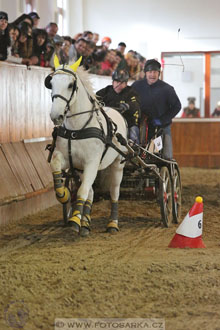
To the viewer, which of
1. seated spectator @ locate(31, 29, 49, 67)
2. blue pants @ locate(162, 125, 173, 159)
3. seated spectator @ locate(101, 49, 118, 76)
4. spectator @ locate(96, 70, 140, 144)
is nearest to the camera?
spectator @ locate(96, 70, 140, 144)

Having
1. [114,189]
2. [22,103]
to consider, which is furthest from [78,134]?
[22,103]

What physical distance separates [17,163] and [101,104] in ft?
6.87

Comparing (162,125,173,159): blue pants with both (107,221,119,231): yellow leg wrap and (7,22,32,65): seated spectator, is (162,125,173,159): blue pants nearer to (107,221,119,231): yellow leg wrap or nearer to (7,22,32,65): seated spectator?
(107,221,119,231): yellow leg wrap

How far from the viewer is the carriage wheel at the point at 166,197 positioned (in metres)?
9.00

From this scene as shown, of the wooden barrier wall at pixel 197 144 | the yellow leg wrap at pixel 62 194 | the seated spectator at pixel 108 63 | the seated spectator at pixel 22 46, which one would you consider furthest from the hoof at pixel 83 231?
the wooden barrier wall at pixel 197 144

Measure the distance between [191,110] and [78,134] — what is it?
1490 cm

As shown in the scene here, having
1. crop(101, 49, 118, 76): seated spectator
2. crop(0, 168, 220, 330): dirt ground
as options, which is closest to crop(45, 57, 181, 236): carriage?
crop(0, 168, 220, 330): dirt ground

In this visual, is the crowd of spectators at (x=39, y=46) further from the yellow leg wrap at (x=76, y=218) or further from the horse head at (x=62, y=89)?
the yellow leg wrap at (x=76, y=218)

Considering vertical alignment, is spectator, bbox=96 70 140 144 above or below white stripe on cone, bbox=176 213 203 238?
above

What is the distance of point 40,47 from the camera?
13.0m

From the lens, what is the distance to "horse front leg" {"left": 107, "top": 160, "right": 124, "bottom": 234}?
8.70 m

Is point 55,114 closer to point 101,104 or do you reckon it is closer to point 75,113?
point 75,113

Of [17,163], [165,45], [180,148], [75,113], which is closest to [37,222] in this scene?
[17,163]

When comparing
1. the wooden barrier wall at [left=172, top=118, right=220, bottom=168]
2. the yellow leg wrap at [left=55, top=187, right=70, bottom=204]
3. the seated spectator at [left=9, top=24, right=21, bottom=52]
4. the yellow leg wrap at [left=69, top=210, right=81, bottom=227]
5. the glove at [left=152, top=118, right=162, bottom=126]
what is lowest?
the wooden barrier wall at [left=172, top=118, right=220, bottom=168]
